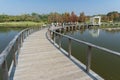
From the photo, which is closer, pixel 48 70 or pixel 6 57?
pixel 6 57

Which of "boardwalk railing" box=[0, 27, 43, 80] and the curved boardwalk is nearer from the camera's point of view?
"boardwalk railing" box=[0, 27, 43, 80]

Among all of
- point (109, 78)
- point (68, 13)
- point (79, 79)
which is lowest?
point (109, 78)

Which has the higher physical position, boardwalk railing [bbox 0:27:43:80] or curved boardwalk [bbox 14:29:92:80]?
boardwalk railing [bbox 0:27:43:80]

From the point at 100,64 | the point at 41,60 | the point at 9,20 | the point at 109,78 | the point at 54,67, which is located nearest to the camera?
the point at 54,67

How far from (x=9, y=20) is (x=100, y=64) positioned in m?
80.6

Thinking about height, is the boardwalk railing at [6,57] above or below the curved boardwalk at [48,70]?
above

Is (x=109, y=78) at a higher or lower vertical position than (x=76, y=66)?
lower

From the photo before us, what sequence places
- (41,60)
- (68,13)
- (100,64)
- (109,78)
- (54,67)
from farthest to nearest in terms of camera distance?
(68,13) → (100,64) → (109,78) → (41,60) → (54,67)

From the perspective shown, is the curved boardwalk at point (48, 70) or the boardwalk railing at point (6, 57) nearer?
the boardwalk railing at point (6, 57)

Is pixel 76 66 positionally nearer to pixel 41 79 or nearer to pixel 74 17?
pixel 41 79

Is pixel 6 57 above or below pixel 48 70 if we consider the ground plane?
above

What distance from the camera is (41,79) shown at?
13.6 feet

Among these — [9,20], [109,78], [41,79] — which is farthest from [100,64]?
[9,20]

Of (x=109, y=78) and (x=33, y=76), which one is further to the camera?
(x=109, y=78)
